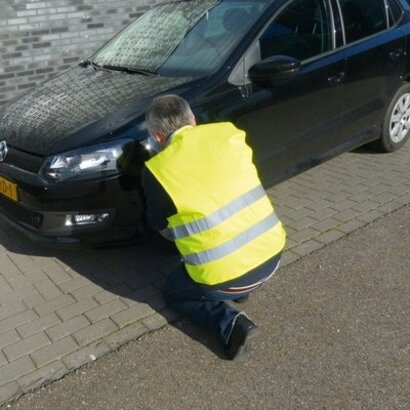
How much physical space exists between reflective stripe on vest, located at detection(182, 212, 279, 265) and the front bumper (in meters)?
0.70

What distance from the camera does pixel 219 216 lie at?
8.39ft

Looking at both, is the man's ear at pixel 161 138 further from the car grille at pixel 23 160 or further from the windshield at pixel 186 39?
the windshield at pixel 186 39

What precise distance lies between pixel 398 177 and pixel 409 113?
2.92 ft

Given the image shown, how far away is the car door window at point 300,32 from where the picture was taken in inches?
151

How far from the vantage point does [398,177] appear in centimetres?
478

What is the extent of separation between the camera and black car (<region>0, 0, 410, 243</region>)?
321 cm

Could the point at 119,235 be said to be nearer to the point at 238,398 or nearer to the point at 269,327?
the point at 269,327

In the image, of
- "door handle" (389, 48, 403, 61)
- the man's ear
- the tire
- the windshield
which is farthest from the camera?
the tire

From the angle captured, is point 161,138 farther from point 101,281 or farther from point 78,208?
point 101,281

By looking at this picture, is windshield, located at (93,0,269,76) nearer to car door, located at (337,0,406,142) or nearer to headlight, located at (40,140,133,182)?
headlight, located at (40,140,133,182)

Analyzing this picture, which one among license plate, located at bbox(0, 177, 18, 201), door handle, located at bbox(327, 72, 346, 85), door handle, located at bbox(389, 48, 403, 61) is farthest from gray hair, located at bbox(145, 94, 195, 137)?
door handle, located at bbox(389, 48, 403, 61)

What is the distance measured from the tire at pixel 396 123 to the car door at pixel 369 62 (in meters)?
0.10

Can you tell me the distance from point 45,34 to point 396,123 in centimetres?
425

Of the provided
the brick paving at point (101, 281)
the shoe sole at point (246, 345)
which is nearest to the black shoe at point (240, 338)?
the shoe sole at point (246, 345)
